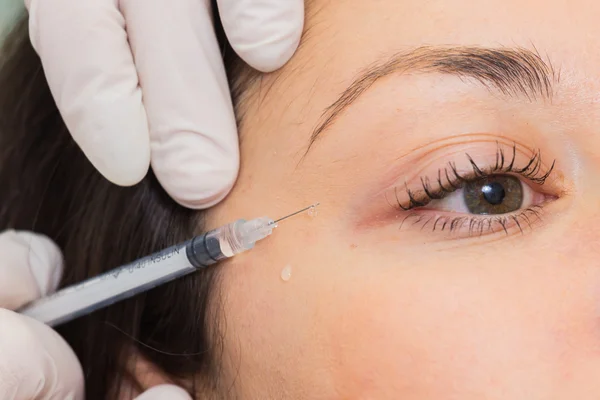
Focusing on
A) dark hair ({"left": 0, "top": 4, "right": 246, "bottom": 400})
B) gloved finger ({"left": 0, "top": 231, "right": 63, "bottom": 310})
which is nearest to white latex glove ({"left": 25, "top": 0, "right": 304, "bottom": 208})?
dark hair ({"left": 0, "top": 4, "right": 246, "bottom": 400})

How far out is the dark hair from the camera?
1066 millimetres

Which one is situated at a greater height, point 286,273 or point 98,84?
point 98,84

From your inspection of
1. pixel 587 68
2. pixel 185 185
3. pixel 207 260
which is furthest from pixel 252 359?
pixel 587 68

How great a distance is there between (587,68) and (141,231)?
0.77 meters

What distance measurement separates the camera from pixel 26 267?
1137 millimetres

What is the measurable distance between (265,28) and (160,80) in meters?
0.19

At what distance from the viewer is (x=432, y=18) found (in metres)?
0.92

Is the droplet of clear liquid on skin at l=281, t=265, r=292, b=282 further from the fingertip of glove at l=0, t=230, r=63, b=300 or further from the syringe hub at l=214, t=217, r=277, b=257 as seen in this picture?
the fingertip of glove at l=0, t=230, r=63, b=300

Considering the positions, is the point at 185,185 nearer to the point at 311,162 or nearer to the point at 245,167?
the point at 245,167

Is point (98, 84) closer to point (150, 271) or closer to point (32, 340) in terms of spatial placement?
point (150, 271)

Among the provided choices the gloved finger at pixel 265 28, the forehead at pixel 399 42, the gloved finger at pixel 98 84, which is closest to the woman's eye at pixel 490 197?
the forehead at pixel 399 42

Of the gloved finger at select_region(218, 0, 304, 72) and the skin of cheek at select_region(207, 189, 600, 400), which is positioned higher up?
the gloved finger at select_region(218, 0, 304, 72)

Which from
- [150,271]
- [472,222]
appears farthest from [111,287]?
[472,222]

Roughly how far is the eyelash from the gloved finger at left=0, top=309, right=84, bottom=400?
2.05 feet
